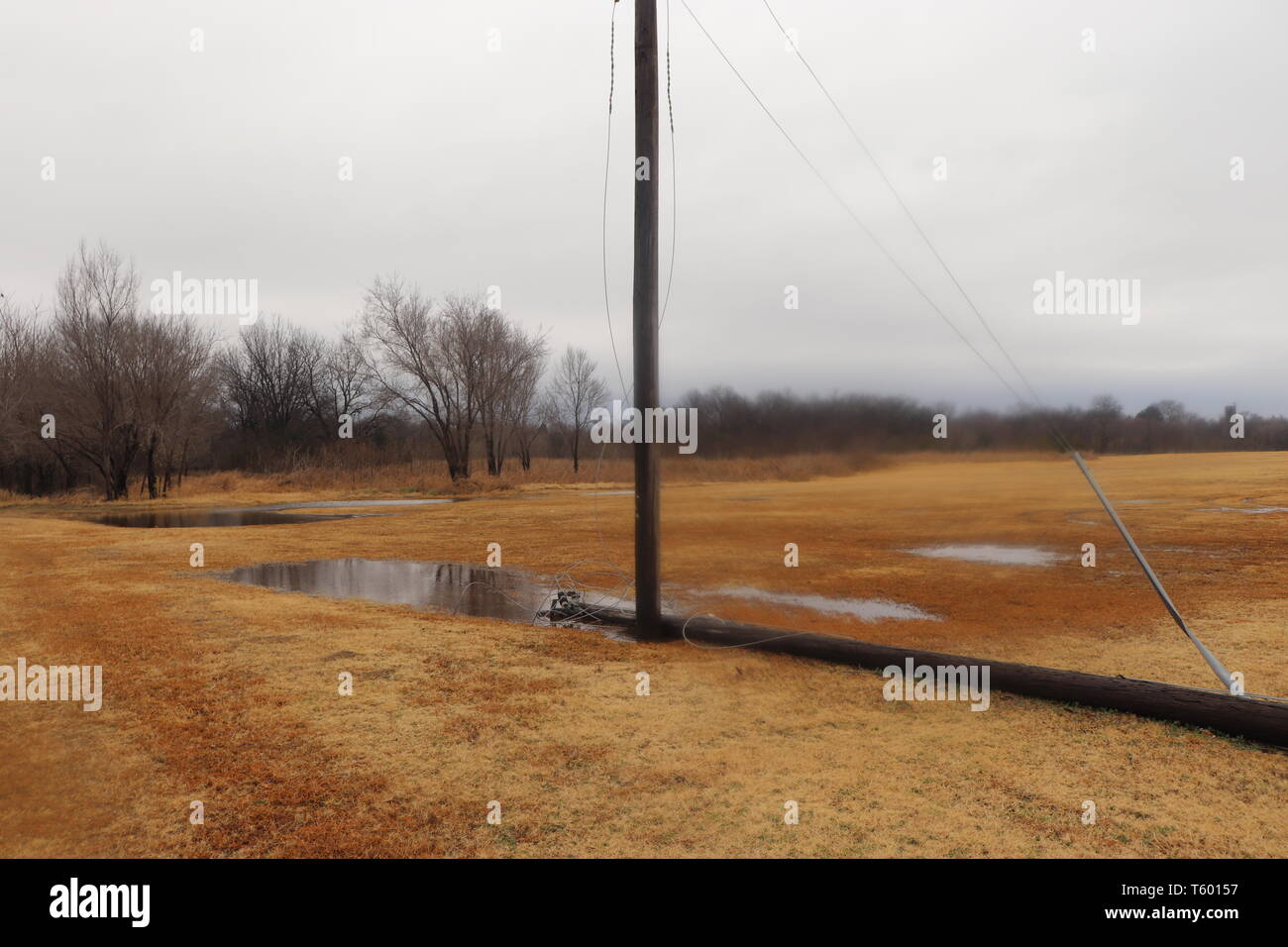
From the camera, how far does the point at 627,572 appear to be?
12.4m

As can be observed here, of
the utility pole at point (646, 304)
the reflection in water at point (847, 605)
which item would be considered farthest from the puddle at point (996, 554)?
the utility pole at point (646, 304)

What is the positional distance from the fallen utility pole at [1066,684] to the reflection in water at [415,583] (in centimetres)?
292

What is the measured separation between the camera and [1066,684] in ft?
17.6

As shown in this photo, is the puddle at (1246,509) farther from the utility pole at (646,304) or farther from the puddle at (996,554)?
the utility pole at (646,304)

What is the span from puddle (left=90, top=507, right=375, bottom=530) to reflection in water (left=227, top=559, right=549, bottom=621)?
10654 millimetres

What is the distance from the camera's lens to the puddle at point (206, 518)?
886 inches

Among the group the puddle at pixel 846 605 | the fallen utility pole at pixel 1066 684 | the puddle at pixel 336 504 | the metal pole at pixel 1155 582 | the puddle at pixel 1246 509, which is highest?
the metal pole at pixel 1155 582

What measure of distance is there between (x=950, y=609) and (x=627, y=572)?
5.31 metres

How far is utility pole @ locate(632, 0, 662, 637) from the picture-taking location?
7.84 metres

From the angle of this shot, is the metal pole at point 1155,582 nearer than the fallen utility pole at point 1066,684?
No

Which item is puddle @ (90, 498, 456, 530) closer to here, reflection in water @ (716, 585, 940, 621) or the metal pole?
reflection in water @ (716, 585, 940, 621)

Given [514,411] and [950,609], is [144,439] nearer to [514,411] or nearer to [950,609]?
[514,411]
